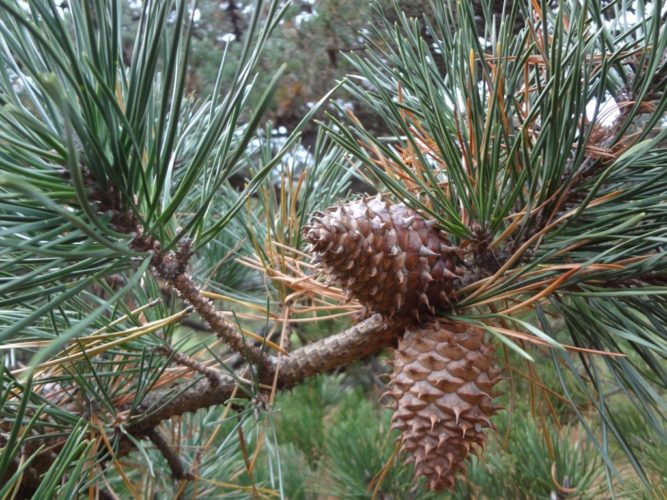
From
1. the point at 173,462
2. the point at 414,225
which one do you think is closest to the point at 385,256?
the point at 414,225

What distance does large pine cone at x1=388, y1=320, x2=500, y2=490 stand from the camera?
1.27 ft

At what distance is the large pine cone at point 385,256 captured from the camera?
367 mm

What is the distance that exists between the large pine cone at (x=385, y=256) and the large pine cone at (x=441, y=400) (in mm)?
26

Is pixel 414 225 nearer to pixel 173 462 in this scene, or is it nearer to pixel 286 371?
pixel 286 371

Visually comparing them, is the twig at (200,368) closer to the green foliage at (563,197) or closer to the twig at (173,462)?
the twig at (173,462)

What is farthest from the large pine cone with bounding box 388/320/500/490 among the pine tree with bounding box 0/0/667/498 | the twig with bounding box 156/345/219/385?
the twig with bounding box 156/345/219/385

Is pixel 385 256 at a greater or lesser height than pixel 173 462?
greater

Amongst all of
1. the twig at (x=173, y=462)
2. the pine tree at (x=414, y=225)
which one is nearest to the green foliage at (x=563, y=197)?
the pine tree at (x=414, y=225)

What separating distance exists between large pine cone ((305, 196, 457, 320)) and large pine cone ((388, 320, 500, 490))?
0.03 meters

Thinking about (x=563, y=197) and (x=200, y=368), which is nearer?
(x=563, y=197)

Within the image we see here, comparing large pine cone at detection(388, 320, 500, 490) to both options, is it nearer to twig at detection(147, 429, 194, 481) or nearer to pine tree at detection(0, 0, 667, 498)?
pine tree at detection(0, 0, 667, 498)

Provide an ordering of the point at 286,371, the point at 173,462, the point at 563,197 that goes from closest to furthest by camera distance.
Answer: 1. the point at 563,197
2. the point at 286,371
3. the point at 173,462

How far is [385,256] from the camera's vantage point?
1.25 feet

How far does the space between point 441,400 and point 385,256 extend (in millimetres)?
98
